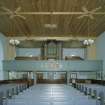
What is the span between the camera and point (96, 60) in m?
28.8

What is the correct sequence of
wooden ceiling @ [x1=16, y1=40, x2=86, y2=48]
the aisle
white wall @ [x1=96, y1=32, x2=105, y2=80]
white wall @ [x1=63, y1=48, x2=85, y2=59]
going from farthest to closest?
white wall @ [x1=63, y1=48, x2=85, y2=59] < wooden ceiling @ [x1=16, y1=40, x2=86, y2=48] < white wall @ [x1=96, y1=32, x2=105, y2=80] < the aisle

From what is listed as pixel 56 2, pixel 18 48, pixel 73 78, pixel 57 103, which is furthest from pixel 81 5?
pixel 18 48

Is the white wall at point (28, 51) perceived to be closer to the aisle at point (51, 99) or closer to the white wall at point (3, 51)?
the white wall at point (3, 51)

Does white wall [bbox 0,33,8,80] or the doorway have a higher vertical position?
white wall [bbox 0,33,8,80]

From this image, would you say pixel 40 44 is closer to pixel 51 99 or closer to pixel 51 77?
pixel 51 77

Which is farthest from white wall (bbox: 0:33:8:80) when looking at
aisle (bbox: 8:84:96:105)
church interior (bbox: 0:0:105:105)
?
aisle (bbox: 8:84:96:105)

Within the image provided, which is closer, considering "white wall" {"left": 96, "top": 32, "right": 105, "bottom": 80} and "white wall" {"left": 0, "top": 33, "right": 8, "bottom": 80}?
"white wall" {"left": 96, "top": 32, "right": 105, "bottom": 80}

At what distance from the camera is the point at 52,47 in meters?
30.8

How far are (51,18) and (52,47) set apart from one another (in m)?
11.8

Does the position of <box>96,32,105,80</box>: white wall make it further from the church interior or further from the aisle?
the aisle

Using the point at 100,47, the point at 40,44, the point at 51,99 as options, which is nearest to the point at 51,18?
the point at 100,47

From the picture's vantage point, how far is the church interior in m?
18.3

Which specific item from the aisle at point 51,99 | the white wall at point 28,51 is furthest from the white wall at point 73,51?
the aisle at point 51,99

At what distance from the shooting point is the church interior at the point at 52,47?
1831 centimetres
